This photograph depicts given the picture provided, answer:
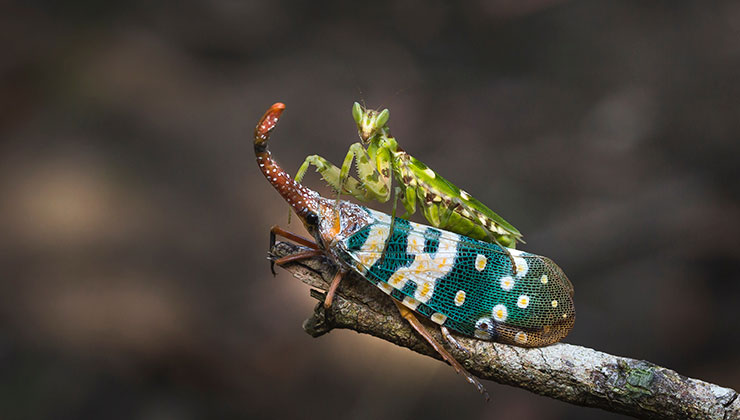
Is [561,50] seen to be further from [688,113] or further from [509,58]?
[688,113]

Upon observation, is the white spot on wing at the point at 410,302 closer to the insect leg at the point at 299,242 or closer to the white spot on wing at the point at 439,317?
the white spot on wing at the point at 439,317

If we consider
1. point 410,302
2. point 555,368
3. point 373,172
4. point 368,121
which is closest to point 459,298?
point 410,302

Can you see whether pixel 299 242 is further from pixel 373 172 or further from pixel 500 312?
pixel 500 312

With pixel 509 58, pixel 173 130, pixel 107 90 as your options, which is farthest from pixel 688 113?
pixel 107 90

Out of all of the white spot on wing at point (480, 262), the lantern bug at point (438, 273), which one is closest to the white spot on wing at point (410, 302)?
the lantern bug at point (438, 273)

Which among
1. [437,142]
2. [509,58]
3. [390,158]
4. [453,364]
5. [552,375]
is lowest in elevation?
[453,364]
